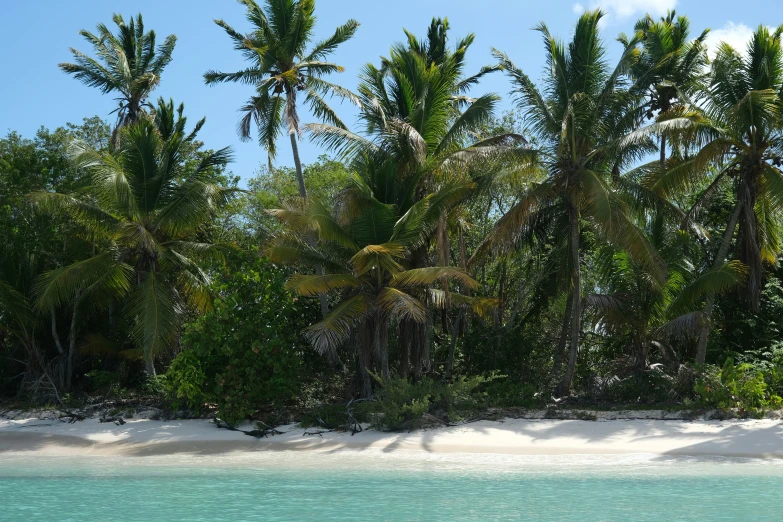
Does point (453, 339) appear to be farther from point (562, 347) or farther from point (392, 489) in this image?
point (392, 489)

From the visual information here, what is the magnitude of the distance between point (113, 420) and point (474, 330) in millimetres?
8130

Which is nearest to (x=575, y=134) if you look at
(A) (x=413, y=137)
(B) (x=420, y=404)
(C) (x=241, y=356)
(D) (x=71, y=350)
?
(A) (x=413, y=137)

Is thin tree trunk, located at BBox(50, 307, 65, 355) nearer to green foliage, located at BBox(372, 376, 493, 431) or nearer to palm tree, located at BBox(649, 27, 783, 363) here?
green foliage, located at BBox(372, 376, 493, 431)

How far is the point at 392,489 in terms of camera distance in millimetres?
10648

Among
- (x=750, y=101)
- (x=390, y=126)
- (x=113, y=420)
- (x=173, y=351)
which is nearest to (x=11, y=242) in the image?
(x=173, y=351)

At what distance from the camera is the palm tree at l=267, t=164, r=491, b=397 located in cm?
1545

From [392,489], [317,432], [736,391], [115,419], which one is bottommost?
[392,489]

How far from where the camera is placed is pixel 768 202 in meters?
17.2

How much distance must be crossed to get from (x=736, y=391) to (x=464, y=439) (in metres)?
4.75

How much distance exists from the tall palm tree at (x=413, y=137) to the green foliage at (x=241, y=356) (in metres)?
2.99

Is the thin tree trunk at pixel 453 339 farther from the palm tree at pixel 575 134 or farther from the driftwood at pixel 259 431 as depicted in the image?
the driftwood at pixel 259 431

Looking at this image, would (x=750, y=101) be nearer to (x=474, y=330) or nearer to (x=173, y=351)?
(x=474, y=330)

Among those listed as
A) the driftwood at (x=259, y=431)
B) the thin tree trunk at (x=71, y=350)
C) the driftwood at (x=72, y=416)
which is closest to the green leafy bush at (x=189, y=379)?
the driftwood at (x=259, y=431)

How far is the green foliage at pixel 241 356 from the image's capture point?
1530 centimetres
